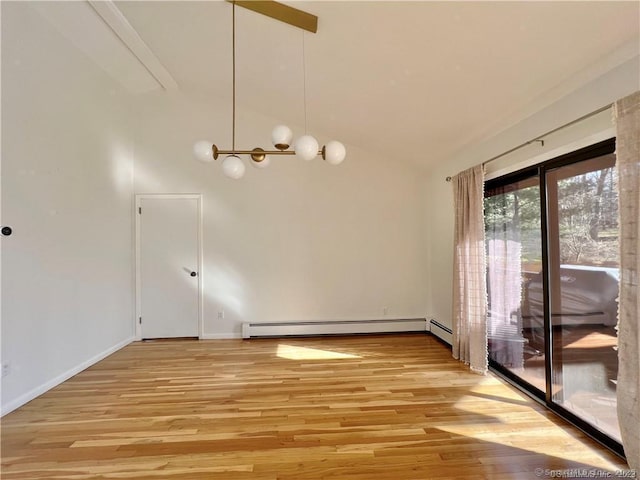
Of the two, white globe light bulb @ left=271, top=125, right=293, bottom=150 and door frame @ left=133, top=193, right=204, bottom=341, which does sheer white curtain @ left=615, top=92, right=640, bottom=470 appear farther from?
door frame @ left=133, top=193, right=204, bottom=341

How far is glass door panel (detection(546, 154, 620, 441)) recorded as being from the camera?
6.44 feet

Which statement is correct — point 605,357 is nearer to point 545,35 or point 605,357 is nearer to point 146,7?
point 545,35

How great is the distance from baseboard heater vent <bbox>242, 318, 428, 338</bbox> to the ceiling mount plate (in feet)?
11.9

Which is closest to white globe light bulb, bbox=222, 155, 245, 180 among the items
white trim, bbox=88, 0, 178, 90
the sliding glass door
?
white trim, bbox=88, 0, 178, 90

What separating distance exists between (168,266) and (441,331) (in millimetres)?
4033

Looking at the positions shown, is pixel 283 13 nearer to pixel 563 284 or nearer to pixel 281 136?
pixel 281 136

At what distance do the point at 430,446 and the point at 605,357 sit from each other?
1.37 metres

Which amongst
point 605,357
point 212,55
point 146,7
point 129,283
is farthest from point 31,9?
point 605,357

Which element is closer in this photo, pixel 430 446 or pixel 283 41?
pixel 430 446

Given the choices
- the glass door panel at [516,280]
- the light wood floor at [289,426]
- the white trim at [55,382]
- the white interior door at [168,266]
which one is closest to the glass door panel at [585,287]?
the glass door panel at [516,280]

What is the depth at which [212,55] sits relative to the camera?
3225 millimetres

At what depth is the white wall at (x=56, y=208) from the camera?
2.53 meters

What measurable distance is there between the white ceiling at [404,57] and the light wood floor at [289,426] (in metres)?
2.51

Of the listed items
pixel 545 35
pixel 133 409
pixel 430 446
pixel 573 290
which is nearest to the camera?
pixel 545 35
